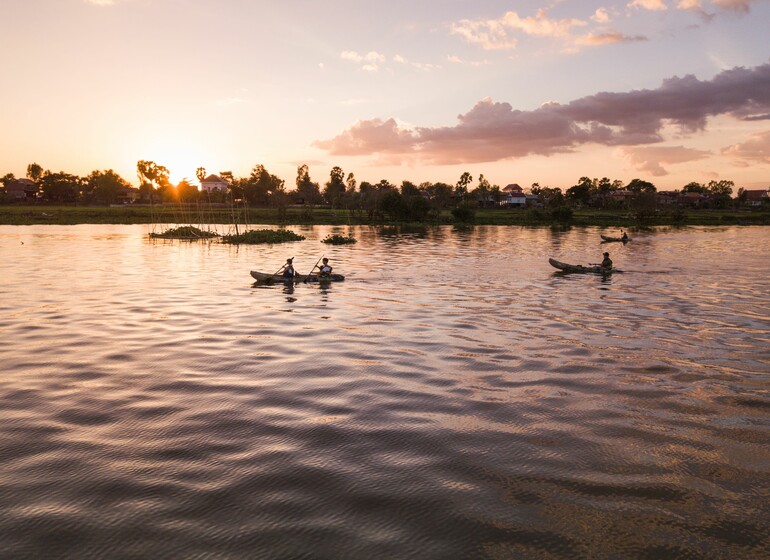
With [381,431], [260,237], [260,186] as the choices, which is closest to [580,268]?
[381,431]

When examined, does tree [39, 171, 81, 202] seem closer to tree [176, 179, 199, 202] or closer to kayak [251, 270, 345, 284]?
tree [176, 179, 199, 202]

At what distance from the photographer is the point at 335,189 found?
540 ft

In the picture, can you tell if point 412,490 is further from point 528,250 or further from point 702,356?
point 528,250

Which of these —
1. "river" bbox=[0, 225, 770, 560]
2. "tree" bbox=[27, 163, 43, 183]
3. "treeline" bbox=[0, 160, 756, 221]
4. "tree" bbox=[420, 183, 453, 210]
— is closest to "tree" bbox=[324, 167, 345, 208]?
"treeline" bbox=[0, 160, 756, 221]

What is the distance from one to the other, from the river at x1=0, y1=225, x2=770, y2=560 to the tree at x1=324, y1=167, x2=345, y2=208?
12633 centimetres

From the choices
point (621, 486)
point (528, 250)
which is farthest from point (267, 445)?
point (528, 250)

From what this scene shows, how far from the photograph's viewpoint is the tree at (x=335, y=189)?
14775 centimetres

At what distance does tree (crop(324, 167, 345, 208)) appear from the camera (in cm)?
14775

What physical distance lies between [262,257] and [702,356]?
37153 mm

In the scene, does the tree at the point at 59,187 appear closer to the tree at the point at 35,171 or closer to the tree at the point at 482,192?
the tree at the point at 35,171

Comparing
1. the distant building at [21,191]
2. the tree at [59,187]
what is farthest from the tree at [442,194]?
the distant building at [21,191]

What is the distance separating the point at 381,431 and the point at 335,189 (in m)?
159

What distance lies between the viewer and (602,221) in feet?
378

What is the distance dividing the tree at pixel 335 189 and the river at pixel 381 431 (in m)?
126
